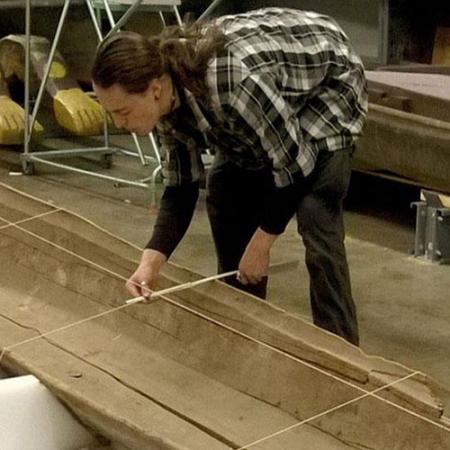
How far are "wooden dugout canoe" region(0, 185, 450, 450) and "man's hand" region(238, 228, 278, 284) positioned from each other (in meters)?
0.12

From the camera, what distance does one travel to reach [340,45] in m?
2.31

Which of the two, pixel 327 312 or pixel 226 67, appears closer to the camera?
pixel 226 67

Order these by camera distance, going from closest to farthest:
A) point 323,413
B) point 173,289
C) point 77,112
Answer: point 323,413 → point 173,289 → point 77,112

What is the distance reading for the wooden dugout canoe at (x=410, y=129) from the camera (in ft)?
12.0

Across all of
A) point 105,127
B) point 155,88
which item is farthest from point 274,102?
Result: point 105,127

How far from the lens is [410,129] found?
12.3 feet

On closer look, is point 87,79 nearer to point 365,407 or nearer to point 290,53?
point 290,53

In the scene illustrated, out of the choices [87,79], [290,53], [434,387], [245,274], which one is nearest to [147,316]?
[245,274]

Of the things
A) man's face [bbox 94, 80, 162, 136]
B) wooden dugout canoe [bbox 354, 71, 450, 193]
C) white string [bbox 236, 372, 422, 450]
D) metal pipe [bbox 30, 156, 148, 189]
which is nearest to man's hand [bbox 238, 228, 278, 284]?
man's face [bbox 94, 80, 162, 136]

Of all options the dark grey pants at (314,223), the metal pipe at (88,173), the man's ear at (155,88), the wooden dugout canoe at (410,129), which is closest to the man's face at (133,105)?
the man's ear at (155,88)

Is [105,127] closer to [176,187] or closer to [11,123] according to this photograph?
[11,123]

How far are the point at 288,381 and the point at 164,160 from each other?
1.98ft

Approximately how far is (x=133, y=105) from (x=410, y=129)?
1.92m

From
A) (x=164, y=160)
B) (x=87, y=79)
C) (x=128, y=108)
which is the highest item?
(x=128, y=108)
